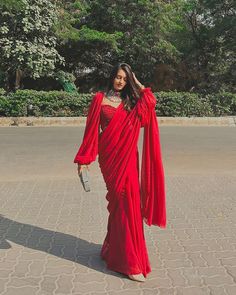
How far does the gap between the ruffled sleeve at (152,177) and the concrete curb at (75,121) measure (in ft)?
41.8

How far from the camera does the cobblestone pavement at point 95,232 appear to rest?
3625 millimetres

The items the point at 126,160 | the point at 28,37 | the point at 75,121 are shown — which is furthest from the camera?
the point at 28,37

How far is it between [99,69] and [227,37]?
249 inches

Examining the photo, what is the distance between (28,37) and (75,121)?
13.7 ft

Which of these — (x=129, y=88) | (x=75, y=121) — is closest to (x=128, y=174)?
(x=129, y=88)

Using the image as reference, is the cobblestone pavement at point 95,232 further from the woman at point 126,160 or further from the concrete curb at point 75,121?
the concrete curb at point 75,121

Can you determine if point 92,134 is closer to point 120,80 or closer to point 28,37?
point 120,80

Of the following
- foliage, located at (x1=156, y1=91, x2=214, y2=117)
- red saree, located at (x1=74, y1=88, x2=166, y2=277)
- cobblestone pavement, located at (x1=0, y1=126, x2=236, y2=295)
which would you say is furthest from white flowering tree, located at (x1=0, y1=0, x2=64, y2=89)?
red saree, located at (x1=74, y1=88, x2=166, y2=277)

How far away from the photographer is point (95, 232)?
4.95m

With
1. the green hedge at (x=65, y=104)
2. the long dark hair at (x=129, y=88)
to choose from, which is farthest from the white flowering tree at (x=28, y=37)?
the long dark hair at (x=129, y=88)

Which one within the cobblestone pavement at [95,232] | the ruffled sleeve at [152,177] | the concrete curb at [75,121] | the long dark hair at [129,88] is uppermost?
the long dark hair at [129,88]

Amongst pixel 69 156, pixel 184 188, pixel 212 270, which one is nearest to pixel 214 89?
pixel 69 156

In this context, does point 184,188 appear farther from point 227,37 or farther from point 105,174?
point 227,37

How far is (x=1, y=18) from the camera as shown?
685 inches
